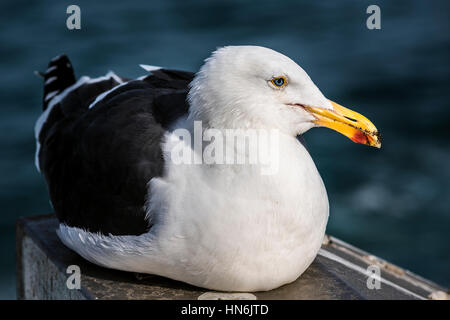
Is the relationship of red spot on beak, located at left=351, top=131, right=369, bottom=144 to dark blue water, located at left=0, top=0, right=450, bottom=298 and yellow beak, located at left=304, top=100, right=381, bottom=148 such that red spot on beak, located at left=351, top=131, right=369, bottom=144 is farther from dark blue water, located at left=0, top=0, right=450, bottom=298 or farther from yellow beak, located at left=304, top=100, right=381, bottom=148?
dark blue water, located at left=0, top=0, right=450, bottom=298

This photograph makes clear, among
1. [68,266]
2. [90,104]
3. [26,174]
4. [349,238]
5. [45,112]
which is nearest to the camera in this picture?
[68,266]

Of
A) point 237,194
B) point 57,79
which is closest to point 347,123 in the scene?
point 237,194

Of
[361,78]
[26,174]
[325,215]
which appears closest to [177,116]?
[325,215]

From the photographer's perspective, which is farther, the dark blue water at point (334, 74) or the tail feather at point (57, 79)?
the dark blue water at point (334, 74)

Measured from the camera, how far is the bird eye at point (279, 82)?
11.4 ft

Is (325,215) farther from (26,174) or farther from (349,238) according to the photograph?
(26,174)

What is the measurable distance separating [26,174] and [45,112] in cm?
518

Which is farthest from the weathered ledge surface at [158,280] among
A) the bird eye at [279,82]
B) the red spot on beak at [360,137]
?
the bird eye at [279,82]

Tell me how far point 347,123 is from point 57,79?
2.63 meters

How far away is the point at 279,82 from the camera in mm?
3480

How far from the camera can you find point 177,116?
3725 mm

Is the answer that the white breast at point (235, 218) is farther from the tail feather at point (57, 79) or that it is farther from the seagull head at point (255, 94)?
the tail feather at point (57, 79)

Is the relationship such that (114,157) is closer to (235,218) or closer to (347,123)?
(235,218)

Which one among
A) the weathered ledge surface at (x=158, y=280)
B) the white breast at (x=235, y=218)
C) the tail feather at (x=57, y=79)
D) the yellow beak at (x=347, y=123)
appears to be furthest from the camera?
the tail feather at (x=57, y=79)
